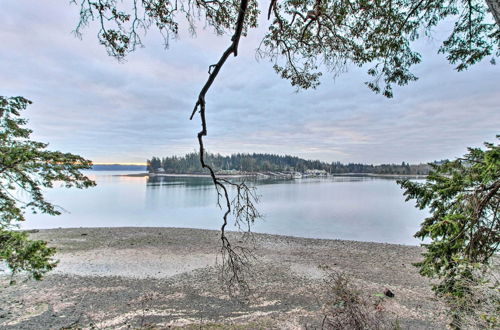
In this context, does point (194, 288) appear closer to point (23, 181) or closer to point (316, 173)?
point (23, 181)

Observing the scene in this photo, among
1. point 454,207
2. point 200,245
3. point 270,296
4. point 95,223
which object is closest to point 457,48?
point 454,207

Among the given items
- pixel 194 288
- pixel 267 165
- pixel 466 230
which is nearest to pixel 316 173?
pixel 267 165

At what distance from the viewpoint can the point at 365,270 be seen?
6570mm

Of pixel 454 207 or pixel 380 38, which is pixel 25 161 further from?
pixel 380 38

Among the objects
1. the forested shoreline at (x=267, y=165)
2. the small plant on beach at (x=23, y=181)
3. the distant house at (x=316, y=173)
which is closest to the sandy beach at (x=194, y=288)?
the small plant on beach at (x=23, y=181)

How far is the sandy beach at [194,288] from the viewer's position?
12.6ft

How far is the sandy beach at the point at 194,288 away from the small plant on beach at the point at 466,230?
0.23 metres

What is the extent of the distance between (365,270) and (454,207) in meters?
5.29

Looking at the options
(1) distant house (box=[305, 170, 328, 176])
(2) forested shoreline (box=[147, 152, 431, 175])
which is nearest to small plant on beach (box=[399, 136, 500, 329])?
(2) forested shoreline (box=[147, 152, 431, 175])

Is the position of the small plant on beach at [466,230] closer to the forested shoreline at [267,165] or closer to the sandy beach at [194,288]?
the sandy beach at [194,288]

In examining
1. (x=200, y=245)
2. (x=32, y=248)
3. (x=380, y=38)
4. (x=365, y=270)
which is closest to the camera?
(x=32, y=248)

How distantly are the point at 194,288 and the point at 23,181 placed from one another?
12.1ft

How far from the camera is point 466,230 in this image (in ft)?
6.15

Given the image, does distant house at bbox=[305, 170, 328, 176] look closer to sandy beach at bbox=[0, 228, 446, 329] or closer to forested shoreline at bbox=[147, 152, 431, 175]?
forested shoreline at bbox=[147, 152, 431, 175]
